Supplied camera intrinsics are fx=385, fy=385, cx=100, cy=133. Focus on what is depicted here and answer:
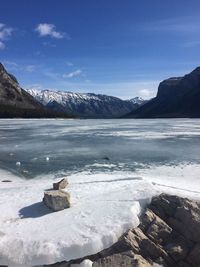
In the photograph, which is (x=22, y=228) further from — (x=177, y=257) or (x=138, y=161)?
(x=138, y=161)

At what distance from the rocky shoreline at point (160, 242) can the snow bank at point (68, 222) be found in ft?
0.98

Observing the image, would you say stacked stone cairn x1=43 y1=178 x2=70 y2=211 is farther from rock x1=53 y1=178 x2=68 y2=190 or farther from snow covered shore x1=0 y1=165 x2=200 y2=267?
rock x1=53 y1=178 x2=68 y2=190

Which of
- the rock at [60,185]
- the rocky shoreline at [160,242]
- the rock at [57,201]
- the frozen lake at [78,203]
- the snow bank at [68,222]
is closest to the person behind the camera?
the rocky shoreline at [160,242]

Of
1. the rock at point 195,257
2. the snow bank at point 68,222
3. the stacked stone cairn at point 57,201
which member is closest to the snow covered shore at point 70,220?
the snow bank at point 68,222

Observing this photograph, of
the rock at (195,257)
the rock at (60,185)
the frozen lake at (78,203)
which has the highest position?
the rock at (60,185)

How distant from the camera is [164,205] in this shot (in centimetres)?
1322

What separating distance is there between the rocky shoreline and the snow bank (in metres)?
0.30

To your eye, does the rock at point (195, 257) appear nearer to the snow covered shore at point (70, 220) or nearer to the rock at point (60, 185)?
the snow covered shore at point (70, 220)

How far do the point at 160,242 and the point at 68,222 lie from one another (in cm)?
291

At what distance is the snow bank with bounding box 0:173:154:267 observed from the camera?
10859mm

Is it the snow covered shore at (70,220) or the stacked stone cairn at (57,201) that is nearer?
the snow covered shore at (70,220)

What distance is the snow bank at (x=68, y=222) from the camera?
10.9 m

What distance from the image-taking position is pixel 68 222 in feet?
39.9

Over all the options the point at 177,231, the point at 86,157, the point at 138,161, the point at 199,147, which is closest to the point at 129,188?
the point at 177,231
